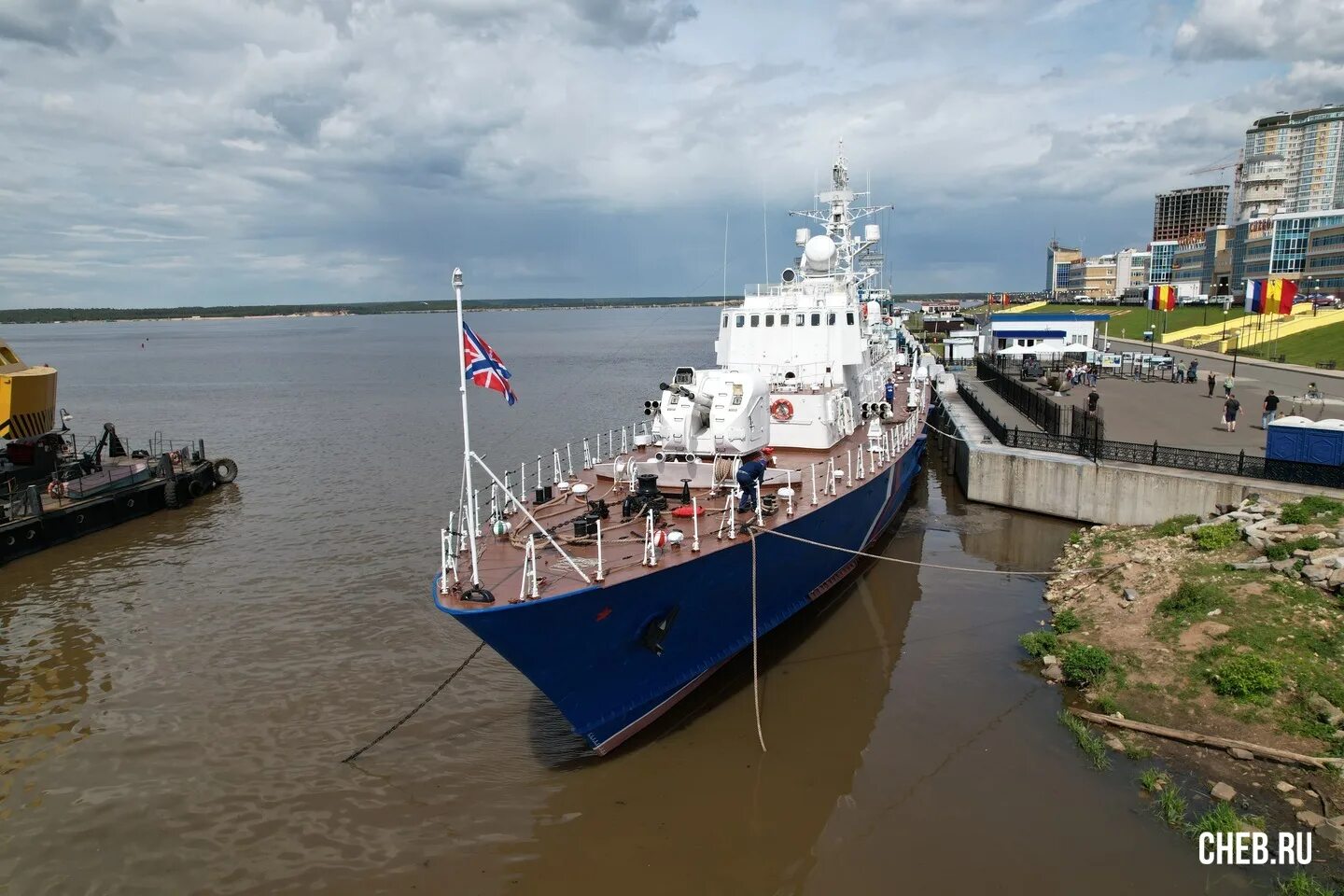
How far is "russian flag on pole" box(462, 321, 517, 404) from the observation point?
9508 millimetres

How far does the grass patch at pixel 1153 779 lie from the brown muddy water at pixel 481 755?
271 mm

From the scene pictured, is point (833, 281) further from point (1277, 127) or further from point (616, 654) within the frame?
point (1277, 127)

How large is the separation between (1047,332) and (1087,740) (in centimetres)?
4270

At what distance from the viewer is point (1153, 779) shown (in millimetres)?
9797

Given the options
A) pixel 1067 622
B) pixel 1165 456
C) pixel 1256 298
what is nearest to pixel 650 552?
pixel 1067 622

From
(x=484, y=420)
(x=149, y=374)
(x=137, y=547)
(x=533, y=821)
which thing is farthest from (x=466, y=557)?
(x=149, y=374)

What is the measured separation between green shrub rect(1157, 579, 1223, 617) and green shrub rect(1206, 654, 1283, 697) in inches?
65.8

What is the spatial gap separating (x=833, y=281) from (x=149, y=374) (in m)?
79.4

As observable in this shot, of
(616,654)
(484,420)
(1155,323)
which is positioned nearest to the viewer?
(616,654)

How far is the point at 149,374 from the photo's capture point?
77688mm

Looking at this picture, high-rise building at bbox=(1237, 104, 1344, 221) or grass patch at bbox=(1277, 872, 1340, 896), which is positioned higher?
high-rise building at bbox=(1237, 104, 1344, 221)

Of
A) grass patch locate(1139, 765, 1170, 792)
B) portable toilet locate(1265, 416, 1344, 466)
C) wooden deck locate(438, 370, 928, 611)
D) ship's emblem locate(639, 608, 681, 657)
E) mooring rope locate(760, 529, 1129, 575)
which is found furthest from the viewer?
portable toilet locate(1265, 416, 1344, 466)

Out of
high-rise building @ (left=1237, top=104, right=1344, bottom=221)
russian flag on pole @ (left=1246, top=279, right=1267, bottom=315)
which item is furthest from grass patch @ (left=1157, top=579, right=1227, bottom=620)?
high-rise building @ (left=1237, top=104, right=1344, bottom=221)

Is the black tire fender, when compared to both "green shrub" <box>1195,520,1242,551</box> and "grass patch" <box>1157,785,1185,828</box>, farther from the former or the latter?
"green shrub" <box>1195,520,1242,551</box>
